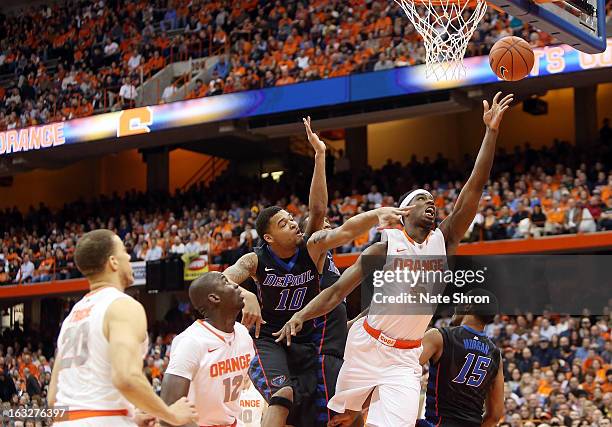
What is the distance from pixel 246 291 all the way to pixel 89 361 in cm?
221

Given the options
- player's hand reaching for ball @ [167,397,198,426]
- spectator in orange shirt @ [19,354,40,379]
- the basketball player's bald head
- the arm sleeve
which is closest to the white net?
the basketball player's bald head

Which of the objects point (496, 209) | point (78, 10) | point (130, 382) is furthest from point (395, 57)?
point (130, 382)

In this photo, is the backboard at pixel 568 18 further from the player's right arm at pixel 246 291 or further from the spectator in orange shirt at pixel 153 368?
the spectator in orange shirt at pixel 153 368

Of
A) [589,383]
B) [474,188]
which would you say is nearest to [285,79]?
[589,383]

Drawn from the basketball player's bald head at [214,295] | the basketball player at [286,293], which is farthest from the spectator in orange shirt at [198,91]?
the basketball player's bald head at [214,295]

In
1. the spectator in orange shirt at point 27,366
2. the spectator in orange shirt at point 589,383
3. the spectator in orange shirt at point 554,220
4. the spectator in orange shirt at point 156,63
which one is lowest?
the spectator in orange shirt at point 27,366

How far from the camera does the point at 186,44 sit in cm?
2773

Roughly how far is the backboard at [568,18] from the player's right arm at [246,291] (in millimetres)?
3056

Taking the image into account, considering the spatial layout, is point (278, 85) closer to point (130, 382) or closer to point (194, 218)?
point (194, 218)

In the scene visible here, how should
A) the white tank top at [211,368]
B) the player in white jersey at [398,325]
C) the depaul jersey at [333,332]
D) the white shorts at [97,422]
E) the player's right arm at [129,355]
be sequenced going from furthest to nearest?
the depaul jersey at [333,332], the player in white jersey at [398,325], the white tank top at [211,368], the white shorts at [97,422], the player's right arm at [129,355]

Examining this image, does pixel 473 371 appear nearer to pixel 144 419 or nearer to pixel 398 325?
pixel 398 325

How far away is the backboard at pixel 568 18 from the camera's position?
29.0ft

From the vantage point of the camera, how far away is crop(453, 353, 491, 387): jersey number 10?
24.1 feet

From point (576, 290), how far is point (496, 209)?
6.97ft
